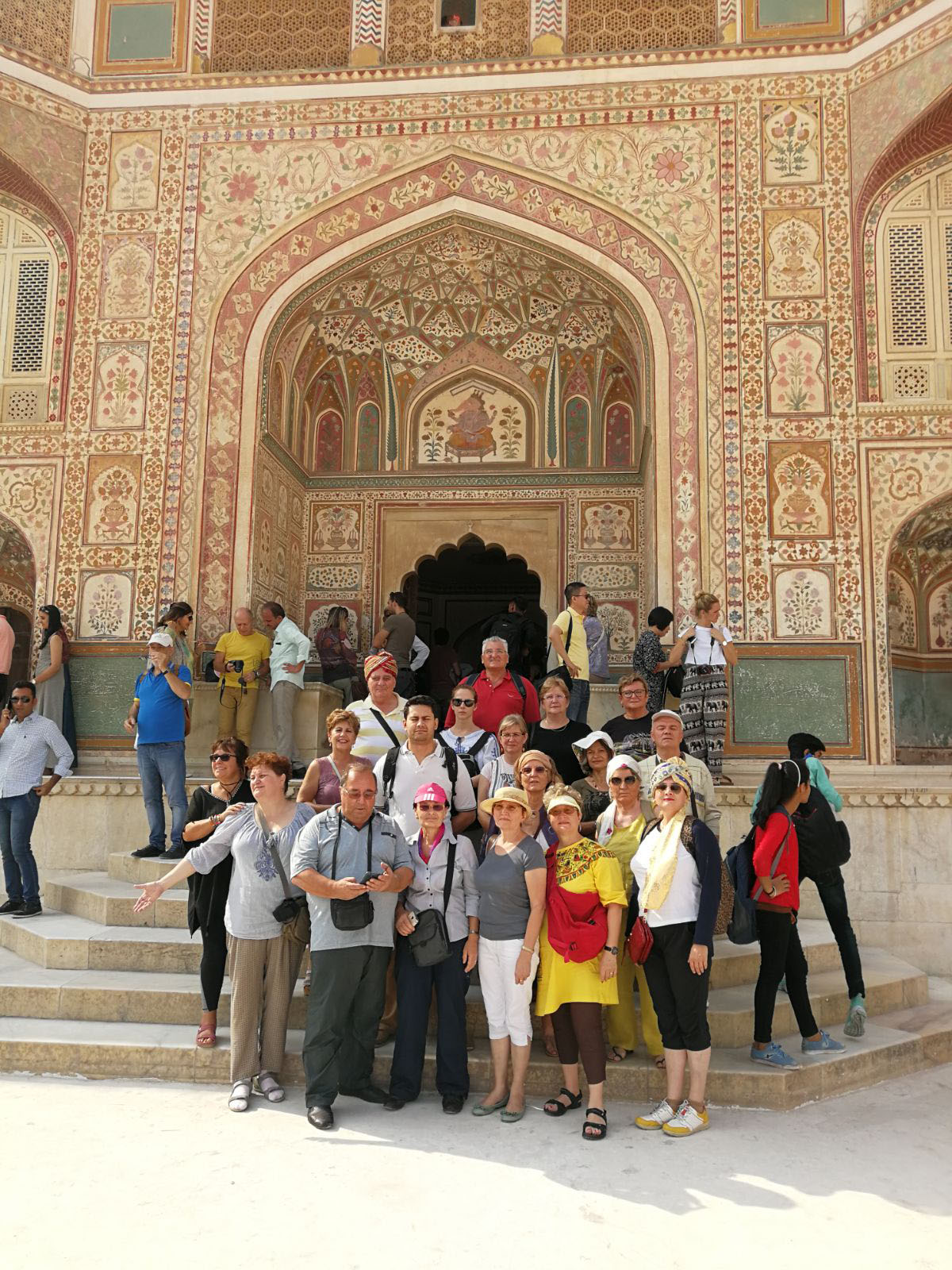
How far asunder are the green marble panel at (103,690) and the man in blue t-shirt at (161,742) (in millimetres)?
2097

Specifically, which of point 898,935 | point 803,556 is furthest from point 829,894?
point 803,556

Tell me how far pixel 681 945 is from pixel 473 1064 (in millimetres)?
1077

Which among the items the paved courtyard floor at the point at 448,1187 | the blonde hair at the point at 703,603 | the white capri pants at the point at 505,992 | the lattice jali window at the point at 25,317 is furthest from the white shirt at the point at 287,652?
the white capri pants at the point at 505,992

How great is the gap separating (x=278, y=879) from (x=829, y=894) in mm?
2609

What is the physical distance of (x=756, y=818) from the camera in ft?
14.9

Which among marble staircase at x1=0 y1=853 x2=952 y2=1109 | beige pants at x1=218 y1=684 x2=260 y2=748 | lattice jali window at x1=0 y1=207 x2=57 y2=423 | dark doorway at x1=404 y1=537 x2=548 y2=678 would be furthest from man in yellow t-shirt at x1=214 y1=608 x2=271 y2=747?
dark doorway at x1=404 y1=537 x2=548 y2=678

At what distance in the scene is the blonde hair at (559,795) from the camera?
4.24m

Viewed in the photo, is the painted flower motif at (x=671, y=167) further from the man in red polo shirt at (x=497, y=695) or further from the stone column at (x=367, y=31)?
the man in red polo shirt at (x=497, y=695)

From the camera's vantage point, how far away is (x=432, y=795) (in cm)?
425

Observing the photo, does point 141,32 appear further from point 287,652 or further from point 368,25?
point 287,652

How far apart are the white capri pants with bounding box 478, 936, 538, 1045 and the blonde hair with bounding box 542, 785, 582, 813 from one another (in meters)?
0.56

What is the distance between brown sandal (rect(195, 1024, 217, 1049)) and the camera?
453 cm

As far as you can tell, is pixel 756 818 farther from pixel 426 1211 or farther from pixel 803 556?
pixel 803 556

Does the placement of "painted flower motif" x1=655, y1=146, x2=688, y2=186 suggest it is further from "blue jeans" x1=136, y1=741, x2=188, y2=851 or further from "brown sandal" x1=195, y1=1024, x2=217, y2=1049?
"brown sandal" x1=195, y1=1024, x2=217, y2=1049
